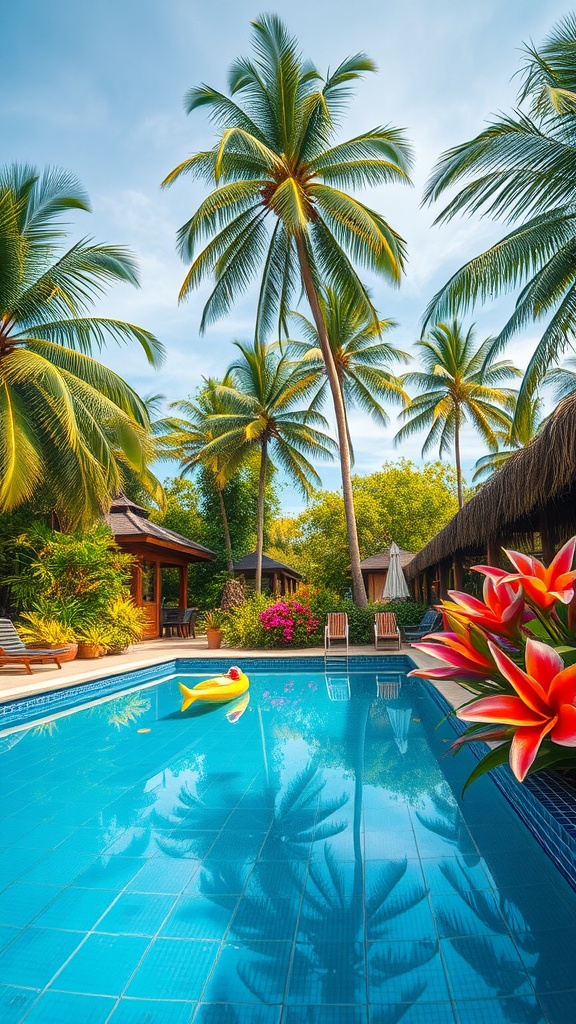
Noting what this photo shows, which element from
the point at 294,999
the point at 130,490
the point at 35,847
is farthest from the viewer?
the point at 130,490

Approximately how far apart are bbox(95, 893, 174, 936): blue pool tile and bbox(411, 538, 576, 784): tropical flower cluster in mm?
1659

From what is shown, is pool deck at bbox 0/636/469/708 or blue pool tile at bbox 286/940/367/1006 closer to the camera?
blue pool tile at bbox 286/940/367/1006

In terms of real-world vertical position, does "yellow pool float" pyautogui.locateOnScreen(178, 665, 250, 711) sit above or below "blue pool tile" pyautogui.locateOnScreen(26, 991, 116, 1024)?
above

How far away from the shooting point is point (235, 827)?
12.1ft

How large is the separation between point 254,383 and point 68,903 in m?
18.3

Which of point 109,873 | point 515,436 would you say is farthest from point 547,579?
point 515,436

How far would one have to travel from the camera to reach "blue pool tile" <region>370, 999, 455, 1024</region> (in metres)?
1.96

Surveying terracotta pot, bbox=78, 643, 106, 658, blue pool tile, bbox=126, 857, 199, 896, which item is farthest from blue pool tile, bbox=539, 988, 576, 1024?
terracotta pot, bbox=78, 643, 106, 658

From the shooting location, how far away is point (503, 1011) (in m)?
1.97

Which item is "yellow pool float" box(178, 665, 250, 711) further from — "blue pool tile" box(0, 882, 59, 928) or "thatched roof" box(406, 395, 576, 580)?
"blue pool tile" box(0, 882, 59, 928)


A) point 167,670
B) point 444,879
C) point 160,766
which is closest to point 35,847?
point 160,766

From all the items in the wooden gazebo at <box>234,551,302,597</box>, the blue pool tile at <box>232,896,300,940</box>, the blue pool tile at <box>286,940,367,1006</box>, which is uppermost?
the wooden gazebo at <box>234,551,302,597</box>

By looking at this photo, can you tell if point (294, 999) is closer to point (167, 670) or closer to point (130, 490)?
point (167, 670)

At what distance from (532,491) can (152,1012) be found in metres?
5.49
